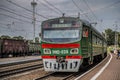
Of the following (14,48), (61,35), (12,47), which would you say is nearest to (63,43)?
(61,35)

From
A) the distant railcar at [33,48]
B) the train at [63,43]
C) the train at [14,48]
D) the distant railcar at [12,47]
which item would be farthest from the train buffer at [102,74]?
the distant railcar at [33,48]

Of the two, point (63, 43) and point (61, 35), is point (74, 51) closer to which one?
point (63, 43)

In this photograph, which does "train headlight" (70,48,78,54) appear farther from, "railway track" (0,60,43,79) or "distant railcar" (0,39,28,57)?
"distant railcar" (0,39,28,57)

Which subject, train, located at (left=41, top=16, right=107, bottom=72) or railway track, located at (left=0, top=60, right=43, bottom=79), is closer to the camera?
train, located at (left=41, top=16, right=107, bottom=72)

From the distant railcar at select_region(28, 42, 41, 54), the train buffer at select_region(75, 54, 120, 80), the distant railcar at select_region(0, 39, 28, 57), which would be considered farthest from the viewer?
→ the distant railcar at select_region(28, 42, 41, 54)

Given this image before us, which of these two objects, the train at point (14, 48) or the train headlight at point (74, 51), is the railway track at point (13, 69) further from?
the train at point (14, 48)

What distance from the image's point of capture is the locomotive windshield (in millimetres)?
13955

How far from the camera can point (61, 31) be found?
46.6 feet

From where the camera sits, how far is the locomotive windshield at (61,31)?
14.0 m

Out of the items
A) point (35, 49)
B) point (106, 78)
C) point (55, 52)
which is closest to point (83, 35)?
point (55, 52)

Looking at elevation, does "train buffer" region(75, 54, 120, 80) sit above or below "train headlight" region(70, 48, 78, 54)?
below

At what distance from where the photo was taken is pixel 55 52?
46.0 feet

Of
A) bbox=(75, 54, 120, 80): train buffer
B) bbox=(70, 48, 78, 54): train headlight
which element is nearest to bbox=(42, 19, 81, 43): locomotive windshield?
bbox=(70, 48, 78, 54): train headlight

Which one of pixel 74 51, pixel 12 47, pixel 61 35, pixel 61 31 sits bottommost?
pixel 74 51
